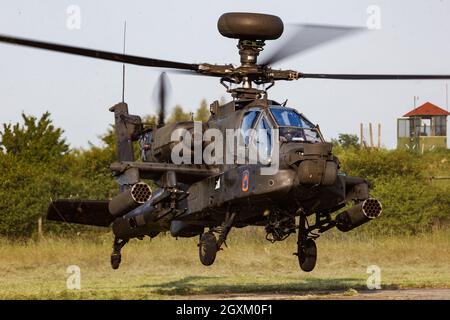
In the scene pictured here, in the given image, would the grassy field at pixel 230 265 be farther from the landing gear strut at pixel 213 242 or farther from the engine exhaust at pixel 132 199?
the engine exhaust at pixel 132 199

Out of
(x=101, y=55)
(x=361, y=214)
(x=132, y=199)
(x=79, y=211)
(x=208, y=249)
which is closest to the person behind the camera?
(x=101, y=55)

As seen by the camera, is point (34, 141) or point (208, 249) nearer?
point (208, 249)

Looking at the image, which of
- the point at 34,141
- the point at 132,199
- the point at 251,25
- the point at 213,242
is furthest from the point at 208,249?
the point at 34,141

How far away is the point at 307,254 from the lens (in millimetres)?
16562

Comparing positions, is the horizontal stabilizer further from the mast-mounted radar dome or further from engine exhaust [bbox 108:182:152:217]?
the mast-mounted radar dome

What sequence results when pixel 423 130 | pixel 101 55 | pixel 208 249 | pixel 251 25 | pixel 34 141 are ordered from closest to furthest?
pixel 101 55 < pixel 251 25 < pixel 208 249 < pixel 34 141 < pixel 423 130

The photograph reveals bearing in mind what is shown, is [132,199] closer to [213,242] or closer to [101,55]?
[213,242]

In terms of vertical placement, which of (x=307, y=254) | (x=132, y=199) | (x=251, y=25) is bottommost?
(x=307, y=254)

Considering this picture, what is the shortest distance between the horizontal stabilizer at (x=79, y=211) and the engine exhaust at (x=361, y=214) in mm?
5371

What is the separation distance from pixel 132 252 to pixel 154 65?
13.7 meters

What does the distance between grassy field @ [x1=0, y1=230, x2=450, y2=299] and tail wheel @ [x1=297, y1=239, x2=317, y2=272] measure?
307 centimetres

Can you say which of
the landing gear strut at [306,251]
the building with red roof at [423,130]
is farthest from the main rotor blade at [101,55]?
the building with red roof at [423,130]

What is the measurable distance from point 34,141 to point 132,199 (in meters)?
27.0

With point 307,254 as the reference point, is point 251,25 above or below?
above
